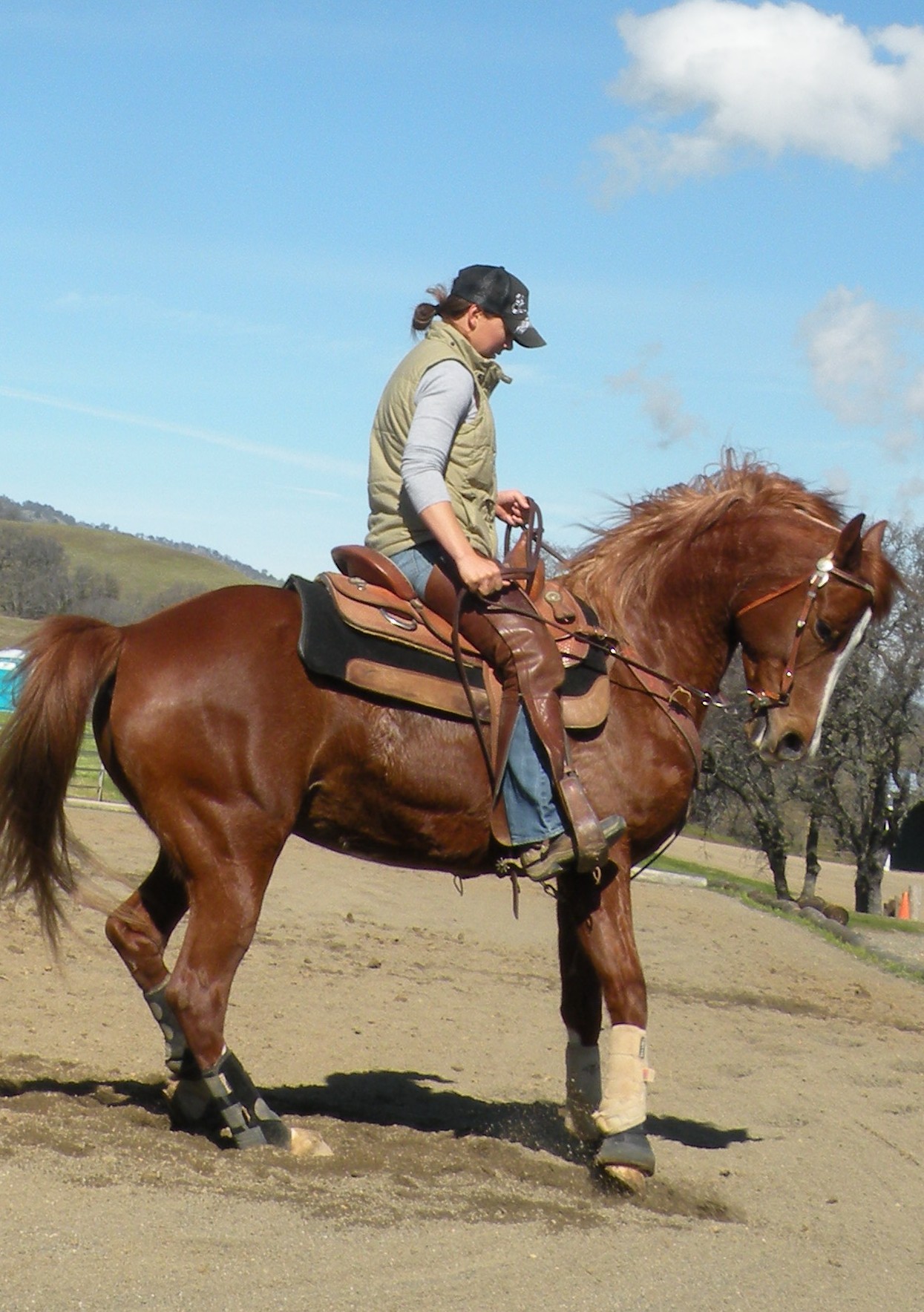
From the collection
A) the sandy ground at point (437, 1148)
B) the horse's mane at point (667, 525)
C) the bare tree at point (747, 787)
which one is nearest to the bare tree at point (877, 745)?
the bare tree at point (747, 787)

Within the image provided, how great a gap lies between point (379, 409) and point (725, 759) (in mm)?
23425

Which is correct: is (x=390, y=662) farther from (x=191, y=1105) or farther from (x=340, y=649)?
(x=191, y=1105)

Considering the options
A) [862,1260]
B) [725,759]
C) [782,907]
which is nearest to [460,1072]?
[862,1260]

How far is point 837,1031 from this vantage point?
969 cm

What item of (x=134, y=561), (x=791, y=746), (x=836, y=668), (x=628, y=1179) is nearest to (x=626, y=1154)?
(x=628, y=1179)

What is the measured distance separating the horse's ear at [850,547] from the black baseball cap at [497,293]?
61.5 inches

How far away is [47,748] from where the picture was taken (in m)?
5.39

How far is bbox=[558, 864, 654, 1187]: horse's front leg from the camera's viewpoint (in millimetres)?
5418

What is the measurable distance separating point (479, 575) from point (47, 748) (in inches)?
68.4

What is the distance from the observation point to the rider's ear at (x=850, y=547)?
19.4 ft

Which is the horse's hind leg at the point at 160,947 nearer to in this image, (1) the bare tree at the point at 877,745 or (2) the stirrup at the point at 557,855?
(2) the stirrup at the point at 557,855

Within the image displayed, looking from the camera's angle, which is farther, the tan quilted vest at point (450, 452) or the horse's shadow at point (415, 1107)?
the horse's shadow at point (415, 1107)

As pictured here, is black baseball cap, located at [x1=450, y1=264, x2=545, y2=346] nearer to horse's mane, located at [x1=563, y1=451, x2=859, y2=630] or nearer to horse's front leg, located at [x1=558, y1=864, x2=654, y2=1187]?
horse's mane, located at [x1=563, y1=451, x2=859, y2=630]

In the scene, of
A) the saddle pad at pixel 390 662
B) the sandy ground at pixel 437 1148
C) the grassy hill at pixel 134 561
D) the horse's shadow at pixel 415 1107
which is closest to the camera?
the sandy ground at pixel 437 1148
